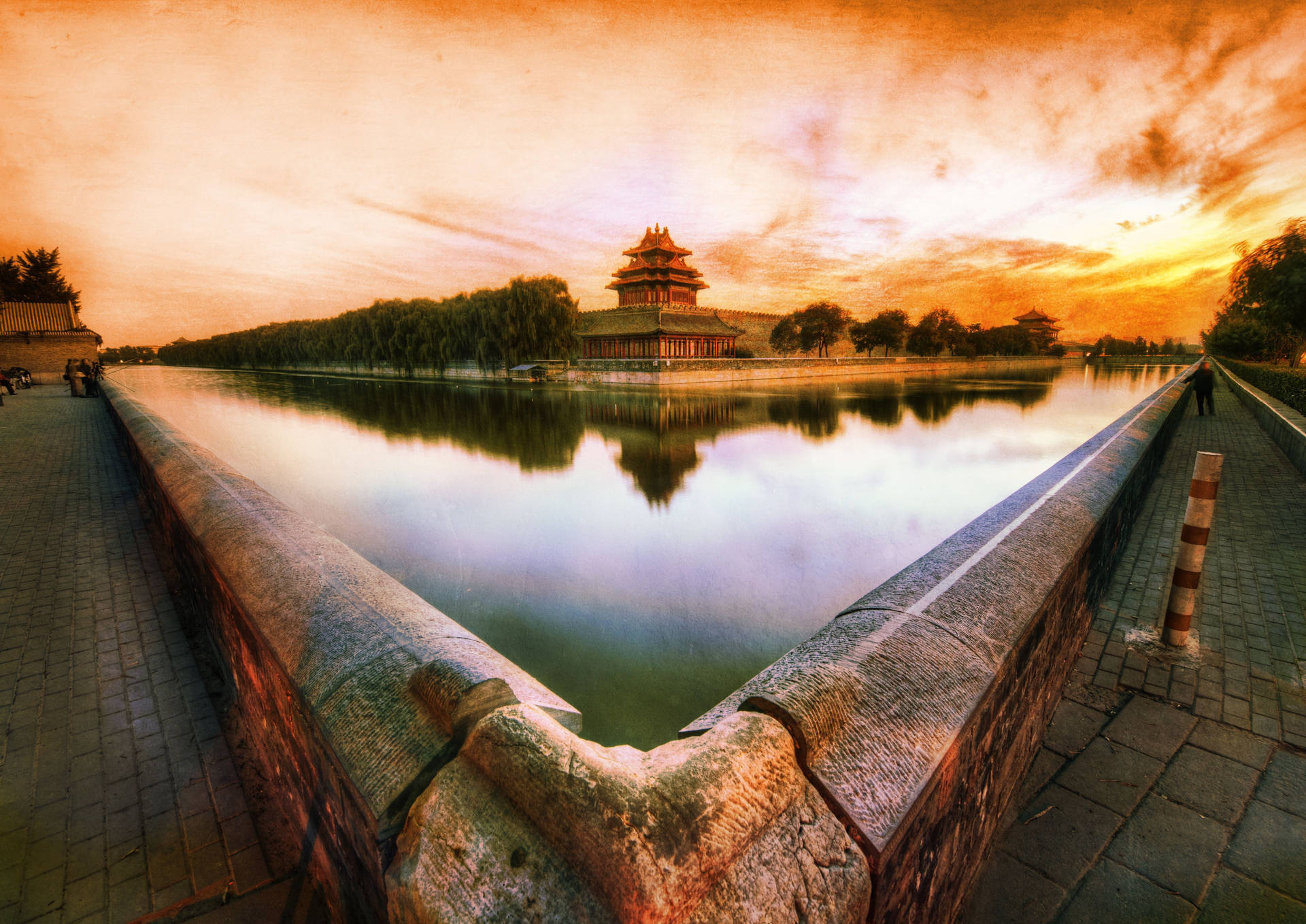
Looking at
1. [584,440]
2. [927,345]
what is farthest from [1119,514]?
[927,345]

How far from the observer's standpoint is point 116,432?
1178cm

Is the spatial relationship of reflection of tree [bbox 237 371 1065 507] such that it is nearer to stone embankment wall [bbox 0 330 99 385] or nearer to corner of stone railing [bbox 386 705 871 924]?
corner of stone railing [bbox 386 705 871 924]

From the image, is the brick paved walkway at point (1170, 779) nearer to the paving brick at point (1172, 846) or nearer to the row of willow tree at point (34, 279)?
the paving brick at point (1172, 846)

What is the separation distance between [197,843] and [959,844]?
2649 millimetres

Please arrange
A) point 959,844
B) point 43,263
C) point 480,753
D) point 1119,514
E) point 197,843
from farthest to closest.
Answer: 1. point 43,263
2. point 1119,514
3. point 197,843
4. point 959,844
5. point 480,753

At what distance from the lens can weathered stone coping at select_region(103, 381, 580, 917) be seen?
114 cm

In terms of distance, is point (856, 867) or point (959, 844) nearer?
point (856, 867)

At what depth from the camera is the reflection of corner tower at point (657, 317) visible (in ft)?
144

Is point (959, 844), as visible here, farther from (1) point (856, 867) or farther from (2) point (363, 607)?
(2) point (363, 607)

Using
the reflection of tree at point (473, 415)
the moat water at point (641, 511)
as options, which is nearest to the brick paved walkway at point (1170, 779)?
the moat water at point (641, 511)

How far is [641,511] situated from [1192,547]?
22.0 ft

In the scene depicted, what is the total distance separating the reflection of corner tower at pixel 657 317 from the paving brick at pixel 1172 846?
41.0 metres

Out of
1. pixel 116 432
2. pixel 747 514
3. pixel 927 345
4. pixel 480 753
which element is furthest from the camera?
pixel 927 345

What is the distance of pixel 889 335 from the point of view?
61156 mm
